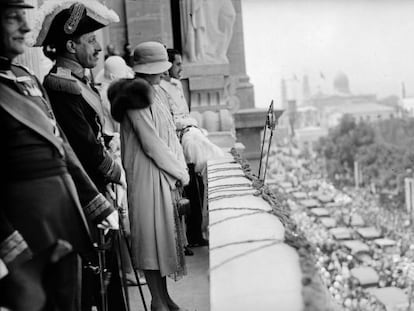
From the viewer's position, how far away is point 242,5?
614 inches

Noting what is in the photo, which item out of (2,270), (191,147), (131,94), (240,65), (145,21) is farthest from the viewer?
(240,65)

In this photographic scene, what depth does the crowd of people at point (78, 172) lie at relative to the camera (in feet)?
8.24

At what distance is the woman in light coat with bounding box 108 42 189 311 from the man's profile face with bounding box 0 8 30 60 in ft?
5.55

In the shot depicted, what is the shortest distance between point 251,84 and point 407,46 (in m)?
38.1

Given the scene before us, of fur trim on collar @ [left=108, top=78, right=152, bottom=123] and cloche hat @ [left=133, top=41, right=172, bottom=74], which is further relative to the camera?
cloche hat @ [left=133, top=41, right=172, bottom=74]

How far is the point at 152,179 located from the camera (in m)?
4.33

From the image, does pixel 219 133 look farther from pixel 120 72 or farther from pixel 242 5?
pixel 242 5

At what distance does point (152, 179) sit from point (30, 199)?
1808 millimetres

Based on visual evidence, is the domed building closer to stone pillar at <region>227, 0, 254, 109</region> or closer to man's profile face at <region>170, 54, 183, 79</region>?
stone pillar at <region>227, 0, 254, 109</region>

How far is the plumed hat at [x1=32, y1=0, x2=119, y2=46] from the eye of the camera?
11.2 feet

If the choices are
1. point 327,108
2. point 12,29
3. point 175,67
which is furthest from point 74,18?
point 327,108

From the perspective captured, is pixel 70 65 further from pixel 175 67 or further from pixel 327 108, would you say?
pixel 327 108

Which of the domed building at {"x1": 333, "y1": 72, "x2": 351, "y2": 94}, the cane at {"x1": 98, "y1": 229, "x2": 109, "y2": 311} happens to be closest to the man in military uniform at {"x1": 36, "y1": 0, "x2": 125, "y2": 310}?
the cane at {"x1": 98, "y1": 229, "x2": 109, "y2": 311}

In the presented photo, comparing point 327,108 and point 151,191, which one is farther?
point 327,108
